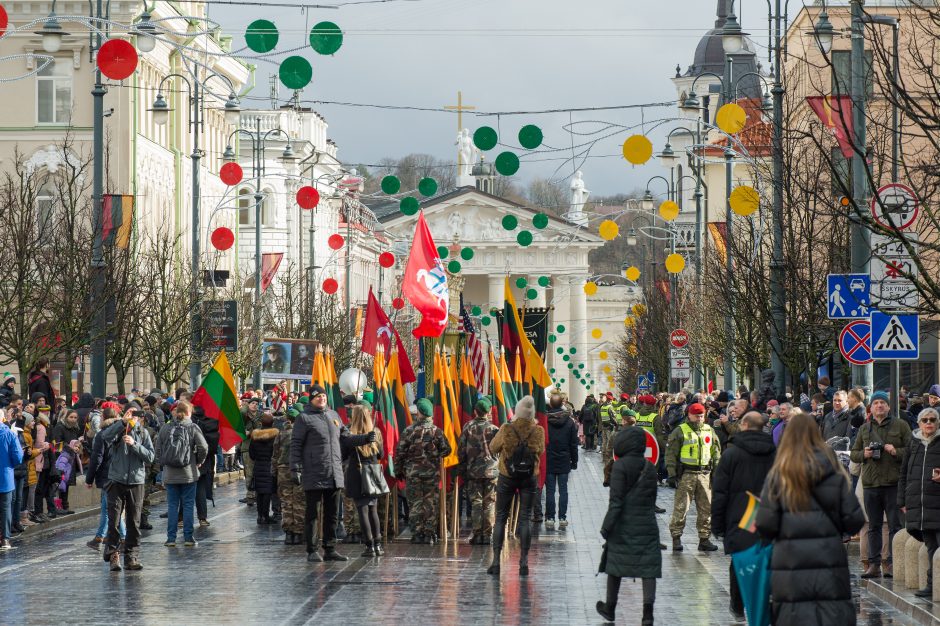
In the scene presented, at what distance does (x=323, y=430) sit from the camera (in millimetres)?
18172

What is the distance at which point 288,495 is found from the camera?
20578mm

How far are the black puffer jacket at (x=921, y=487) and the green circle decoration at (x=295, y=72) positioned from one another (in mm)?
7734

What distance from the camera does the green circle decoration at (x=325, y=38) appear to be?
1812 centimetres

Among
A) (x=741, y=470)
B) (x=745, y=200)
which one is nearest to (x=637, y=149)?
(x=745, y=200)

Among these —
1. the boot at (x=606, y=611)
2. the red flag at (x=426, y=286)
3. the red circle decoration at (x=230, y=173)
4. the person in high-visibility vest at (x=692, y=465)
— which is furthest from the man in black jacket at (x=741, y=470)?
the red circle decoration at (x=230, y=173)

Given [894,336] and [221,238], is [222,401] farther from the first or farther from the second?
[221,238]

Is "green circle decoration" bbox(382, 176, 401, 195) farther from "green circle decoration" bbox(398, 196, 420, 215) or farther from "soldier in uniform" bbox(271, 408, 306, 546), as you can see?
"soldier in uniform" bbox(271, 408, 306, 546)

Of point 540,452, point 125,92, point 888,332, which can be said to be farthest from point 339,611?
point 125,92

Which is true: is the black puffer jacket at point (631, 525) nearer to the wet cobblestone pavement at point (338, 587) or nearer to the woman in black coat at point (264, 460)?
the wet cobblestone pavement at point (338, 587)

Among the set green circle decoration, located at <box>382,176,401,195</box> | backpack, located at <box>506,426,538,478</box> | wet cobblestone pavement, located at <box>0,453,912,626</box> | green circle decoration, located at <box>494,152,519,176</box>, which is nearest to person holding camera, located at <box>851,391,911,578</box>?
wet cobblestone pavement, located at <box>0,453,912,626</box>

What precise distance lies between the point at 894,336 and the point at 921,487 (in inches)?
138

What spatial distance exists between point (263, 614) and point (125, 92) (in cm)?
3967

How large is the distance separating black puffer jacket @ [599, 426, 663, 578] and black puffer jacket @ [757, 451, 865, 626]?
4100 millimetres

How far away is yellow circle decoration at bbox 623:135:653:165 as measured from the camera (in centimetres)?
2630
